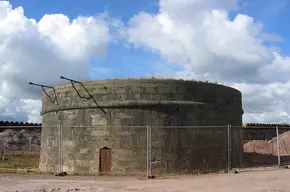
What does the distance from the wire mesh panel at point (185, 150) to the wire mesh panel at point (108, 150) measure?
1.87 feet

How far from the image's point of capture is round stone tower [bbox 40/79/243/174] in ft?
56.9

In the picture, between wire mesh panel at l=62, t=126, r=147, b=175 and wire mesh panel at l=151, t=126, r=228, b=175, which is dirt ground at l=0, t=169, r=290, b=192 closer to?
wire mesh panel at l=62, t=126, r=147, b=175

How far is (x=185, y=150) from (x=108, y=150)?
134 inches

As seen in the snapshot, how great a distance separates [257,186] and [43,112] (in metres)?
12.9

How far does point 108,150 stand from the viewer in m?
17.6

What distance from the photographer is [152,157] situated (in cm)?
1723

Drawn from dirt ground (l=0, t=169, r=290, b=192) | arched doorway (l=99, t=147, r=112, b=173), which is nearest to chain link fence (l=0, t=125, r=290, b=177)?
arched doorway (l=99, t=147, r=112, b=173)

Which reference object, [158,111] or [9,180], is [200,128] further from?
[9,180]

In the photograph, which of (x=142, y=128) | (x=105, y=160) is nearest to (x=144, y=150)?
(x=142, y=128)

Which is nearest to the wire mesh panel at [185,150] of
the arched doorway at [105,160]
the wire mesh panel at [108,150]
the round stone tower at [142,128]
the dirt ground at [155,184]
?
the round stone tower at [142,128]

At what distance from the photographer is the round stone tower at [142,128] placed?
56.9 ft

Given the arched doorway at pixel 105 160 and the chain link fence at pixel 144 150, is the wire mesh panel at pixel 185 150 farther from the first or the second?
the arched doorway at pixel 105 160

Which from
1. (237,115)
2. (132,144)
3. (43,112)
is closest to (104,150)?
(132,144)

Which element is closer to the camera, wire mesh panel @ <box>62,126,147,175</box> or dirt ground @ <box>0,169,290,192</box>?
dirt ground @ <box>0,169,290,192</box>
